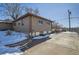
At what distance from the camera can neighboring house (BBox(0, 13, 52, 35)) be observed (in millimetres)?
2482

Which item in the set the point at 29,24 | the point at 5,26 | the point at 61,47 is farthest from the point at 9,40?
the point at 61,47

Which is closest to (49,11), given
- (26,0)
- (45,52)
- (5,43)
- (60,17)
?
(60,17)

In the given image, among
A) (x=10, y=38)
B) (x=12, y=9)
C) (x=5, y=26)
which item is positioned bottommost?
(x=10, y=38)

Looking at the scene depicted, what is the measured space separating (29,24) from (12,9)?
0.26 m

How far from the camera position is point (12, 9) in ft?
8.14

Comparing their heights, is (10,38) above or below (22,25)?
below

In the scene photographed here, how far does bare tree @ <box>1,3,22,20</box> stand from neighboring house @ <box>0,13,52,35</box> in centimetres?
7

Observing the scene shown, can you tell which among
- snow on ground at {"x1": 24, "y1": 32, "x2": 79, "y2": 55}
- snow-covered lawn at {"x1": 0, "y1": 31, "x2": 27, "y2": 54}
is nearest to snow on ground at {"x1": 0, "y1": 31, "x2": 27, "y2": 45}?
snow-covered lawn at {"x1": 0, "y1": 31, "x2": 27, "y2": 54}

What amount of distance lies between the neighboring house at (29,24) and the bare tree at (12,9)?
0.07 m

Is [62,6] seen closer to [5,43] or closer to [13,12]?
[13,12]

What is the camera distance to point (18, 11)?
8.16 ft

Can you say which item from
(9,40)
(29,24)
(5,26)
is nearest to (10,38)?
(9,40)

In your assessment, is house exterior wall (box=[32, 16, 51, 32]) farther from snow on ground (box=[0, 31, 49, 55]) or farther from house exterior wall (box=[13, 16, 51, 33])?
snow on ground (box=[0, 31, 49, 55])

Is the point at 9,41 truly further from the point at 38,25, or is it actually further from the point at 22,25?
the point at 38,25
